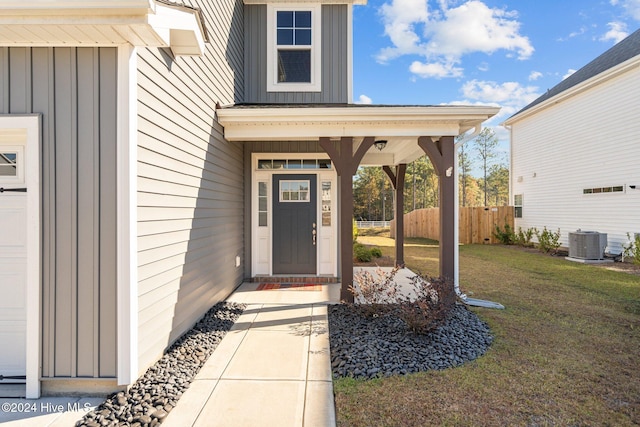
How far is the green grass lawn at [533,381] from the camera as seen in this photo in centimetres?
214

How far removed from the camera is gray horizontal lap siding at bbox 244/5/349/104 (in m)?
6.04

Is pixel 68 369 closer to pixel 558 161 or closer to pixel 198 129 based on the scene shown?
pixel 198 129

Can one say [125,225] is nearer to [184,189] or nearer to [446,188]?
[184,189]

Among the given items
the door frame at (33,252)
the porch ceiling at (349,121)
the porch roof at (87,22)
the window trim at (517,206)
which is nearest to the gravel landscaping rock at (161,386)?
the door frame at (33,252)

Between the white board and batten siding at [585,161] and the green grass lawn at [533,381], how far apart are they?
5329 millimetres

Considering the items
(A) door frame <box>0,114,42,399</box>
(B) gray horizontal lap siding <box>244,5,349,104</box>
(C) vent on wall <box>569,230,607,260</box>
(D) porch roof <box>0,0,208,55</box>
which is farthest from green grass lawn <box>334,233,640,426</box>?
(B) gray horizontal lap siding <box>244,5,349,104</box>

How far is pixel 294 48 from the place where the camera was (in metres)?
6.10

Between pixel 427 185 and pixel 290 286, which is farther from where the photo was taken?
pixel 427 185

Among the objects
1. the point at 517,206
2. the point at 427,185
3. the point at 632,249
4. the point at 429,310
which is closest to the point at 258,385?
the point at 429,310

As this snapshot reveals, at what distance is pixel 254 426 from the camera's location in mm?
2062

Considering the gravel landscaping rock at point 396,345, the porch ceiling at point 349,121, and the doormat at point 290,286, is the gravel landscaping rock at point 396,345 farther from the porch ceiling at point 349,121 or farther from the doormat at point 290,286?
the porch ceiling at point 349,121

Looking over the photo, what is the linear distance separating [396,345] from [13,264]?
3.54 m

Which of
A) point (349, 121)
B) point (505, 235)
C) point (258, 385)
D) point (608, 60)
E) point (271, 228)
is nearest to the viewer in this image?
point (258, 385)

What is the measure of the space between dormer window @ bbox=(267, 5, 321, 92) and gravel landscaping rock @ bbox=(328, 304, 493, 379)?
4.59 metres
